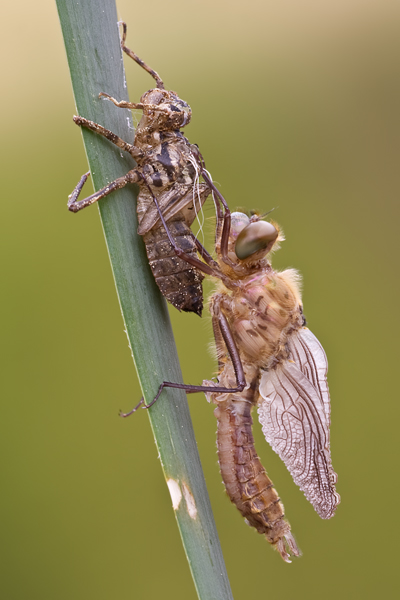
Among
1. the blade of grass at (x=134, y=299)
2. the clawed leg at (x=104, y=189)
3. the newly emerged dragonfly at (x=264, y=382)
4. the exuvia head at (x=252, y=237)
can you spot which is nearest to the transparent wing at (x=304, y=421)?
the newly emerged dragonfly at (x=264, y=382)

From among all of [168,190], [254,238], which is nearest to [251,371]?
[254,238]

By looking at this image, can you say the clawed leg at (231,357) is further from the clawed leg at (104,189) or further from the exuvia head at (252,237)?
the clawed leg at (104,189)

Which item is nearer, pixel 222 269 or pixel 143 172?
pixel 143 172

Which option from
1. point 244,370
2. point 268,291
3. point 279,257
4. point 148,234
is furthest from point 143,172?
point 279,257

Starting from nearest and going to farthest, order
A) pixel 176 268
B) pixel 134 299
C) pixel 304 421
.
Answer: pixel 134 299, pixel 176 268, pixel 304 421

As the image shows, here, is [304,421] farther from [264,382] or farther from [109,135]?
[109,135]

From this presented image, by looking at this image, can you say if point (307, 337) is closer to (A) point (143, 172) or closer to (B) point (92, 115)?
(A) point (143, 172)

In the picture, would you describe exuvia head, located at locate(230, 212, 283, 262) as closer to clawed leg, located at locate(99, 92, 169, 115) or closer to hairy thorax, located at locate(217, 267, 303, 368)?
hairy thorax, located at locate(217, 267, 303, 368)
